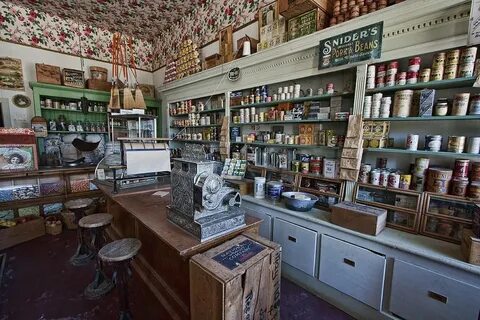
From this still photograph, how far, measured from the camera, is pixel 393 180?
1695 millimetres

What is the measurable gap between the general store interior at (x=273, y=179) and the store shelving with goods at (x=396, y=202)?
1 cm

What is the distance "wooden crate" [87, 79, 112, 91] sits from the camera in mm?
3889

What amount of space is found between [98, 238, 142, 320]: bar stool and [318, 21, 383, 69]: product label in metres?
2.19

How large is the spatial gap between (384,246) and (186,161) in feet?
4.94

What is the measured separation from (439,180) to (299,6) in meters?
1.85

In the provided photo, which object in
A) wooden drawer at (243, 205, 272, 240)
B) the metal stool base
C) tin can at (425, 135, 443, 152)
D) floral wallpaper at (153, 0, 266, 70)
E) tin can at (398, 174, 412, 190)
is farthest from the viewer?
floral wallpaper at (153, 0, 266, 70)

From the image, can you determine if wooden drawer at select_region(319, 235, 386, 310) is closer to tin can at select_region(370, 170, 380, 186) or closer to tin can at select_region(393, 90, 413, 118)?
tin can at select_region(370, 170, 380, 186)

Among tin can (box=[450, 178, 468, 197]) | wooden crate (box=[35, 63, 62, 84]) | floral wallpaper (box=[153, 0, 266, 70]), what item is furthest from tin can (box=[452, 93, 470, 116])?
wooden crate (box=[35, 63, 62, 84])

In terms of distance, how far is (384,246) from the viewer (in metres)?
1.51

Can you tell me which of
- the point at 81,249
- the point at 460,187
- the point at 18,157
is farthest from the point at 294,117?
the point at 18,157

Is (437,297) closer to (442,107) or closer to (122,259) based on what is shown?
(442,107)

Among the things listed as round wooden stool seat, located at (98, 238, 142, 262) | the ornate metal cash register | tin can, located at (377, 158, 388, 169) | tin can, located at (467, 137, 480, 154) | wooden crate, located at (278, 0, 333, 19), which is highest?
wooden crate, located at (278, 0, 333, 19)

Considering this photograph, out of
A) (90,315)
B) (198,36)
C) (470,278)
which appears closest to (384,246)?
(470,278)

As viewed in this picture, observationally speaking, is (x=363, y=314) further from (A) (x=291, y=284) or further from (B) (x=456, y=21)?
(B) (x=456, y=21)
